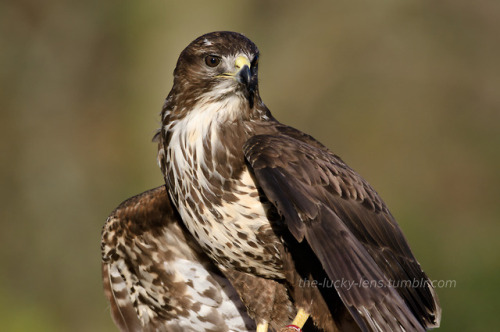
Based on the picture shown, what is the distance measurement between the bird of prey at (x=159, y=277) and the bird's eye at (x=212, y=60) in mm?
1085

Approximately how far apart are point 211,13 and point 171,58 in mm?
910

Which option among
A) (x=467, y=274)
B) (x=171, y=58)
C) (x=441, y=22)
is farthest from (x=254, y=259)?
(x=441, y=22)

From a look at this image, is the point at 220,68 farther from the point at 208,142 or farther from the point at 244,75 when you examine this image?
the point at 208,142

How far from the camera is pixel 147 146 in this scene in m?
10.9

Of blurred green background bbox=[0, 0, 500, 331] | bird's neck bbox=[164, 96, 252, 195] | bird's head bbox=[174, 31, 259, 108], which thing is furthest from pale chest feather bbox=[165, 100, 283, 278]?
blurred green background bbox=[0, 0, 500, 331]

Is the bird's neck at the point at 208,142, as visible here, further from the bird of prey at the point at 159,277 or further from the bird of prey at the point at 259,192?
the bird of prey at the point at 159,277

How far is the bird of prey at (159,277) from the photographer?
18.4ft

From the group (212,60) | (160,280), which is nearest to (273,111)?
(160,280)

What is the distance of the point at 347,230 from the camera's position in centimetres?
424

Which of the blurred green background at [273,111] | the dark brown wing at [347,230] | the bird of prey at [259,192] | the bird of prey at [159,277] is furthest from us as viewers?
the blurred green background at [273,111]

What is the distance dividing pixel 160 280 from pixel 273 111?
709cm

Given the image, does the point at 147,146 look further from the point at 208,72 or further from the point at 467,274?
the point at 208,72

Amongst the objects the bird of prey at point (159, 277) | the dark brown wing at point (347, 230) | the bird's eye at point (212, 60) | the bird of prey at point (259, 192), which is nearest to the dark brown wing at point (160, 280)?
the bird of prey at point (159, 277)

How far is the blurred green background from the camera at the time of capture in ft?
36.1
